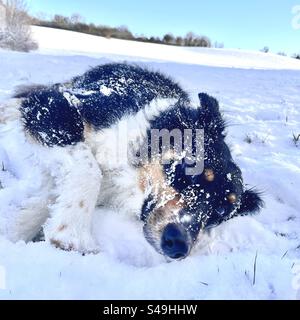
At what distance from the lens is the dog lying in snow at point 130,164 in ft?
10.1

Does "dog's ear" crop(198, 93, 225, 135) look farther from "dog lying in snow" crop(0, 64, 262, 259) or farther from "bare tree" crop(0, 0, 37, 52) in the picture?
"bare tree" crop(0, 0, 37, 52)

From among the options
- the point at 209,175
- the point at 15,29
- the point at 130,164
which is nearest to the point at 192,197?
the point at 209,175

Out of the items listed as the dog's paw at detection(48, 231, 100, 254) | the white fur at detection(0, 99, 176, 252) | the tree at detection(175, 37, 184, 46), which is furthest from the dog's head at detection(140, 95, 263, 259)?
the tree at detection(175, 37, 184, 46)

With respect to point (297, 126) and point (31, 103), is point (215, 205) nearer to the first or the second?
point (31, 103)

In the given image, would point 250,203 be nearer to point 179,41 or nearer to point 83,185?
point 83,185

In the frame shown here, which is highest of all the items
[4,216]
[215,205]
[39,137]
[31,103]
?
[31,103]

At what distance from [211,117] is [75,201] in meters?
1.34

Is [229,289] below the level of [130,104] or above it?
below

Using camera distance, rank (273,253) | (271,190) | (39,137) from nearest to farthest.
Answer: (273,253) < (39,137) < (271,190)

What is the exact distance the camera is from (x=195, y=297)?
2.28m

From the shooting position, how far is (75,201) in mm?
3164

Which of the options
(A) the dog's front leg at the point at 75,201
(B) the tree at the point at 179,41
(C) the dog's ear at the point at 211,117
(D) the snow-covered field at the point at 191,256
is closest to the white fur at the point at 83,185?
(A) the dog's front leg at the point at 75,201

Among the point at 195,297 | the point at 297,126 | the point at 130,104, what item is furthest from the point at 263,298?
the point at 297,126

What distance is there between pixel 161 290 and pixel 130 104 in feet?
6.10
